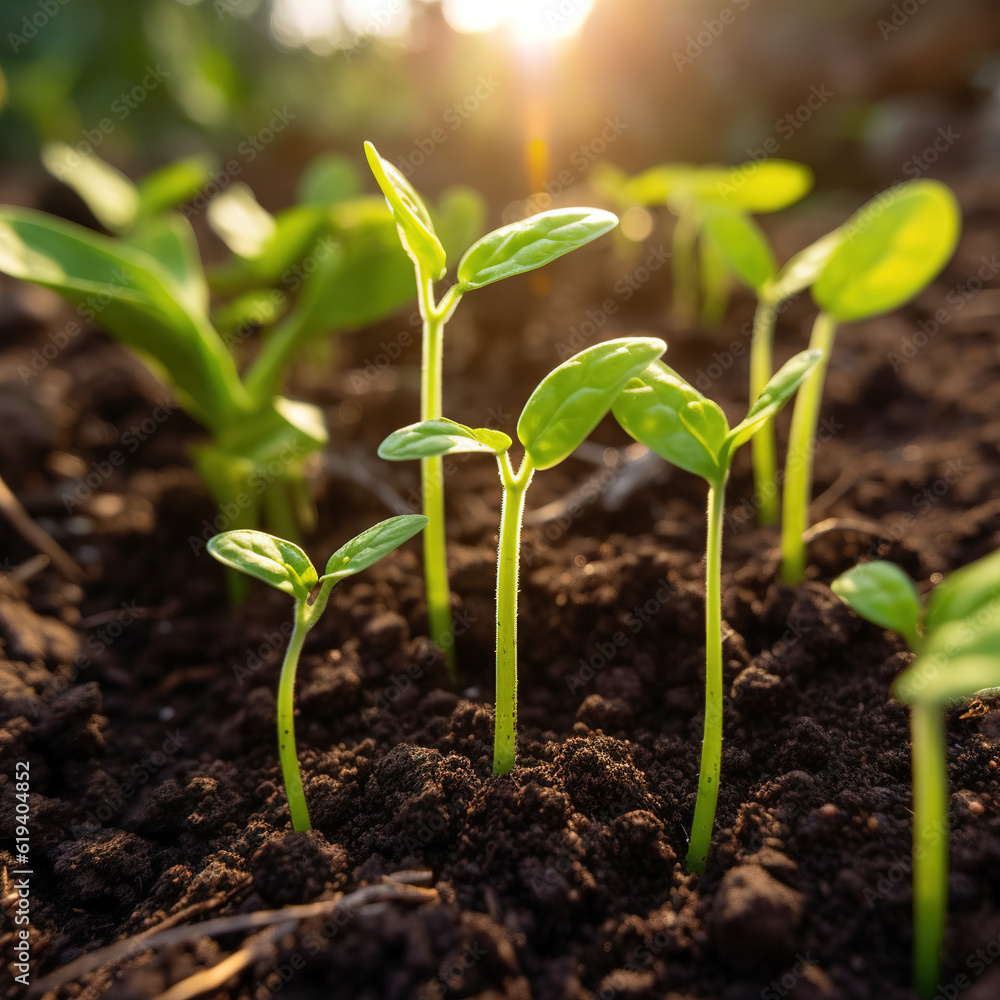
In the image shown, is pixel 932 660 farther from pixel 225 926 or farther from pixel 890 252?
pixel 890 252

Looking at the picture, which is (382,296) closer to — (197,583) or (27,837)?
(197,583)

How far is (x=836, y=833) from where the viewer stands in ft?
2.64

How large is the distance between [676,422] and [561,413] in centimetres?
12

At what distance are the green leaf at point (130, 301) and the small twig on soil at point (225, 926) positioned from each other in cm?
81

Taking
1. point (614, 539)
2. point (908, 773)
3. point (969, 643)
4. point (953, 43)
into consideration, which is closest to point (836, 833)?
point (908, 773)

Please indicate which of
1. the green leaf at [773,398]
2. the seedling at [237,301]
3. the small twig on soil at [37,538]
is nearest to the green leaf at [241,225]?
the seedling at [237,301]

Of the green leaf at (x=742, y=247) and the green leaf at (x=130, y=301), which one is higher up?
the green leaf at (x=742, y=247)

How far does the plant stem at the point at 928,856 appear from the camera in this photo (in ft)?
1.88

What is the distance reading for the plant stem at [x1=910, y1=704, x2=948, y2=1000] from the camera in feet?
1.88

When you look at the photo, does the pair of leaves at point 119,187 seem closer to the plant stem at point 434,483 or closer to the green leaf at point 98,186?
the green leaf at point 98,186

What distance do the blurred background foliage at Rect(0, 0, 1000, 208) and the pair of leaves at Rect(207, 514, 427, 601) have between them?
124 inches

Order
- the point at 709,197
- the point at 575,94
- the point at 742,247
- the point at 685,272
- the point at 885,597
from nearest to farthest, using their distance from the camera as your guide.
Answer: the point at 885,597
the point at 742,247
the point at 709,197
the point at 685,272
the point at 575,94

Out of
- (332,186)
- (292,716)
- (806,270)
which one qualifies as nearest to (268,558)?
(292,716)

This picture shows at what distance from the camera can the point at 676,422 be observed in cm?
75
